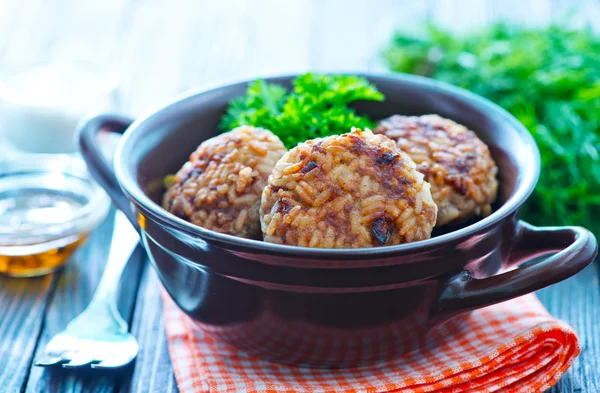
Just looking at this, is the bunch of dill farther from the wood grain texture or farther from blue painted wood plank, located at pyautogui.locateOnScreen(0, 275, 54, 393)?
blue painted wood plank, located at pyautogui.locateOnScreen(0, 275, 54, 393)

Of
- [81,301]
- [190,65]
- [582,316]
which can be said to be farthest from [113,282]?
[190,65]

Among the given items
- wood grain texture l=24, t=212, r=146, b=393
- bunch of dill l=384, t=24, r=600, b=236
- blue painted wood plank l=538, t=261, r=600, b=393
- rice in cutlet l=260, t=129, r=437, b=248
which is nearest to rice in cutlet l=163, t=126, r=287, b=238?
rice in cutlet l=260, t=129, r=437, b=248

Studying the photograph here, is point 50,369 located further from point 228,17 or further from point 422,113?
point 228,17

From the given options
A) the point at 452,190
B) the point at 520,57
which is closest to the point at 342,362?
the point at 452,190

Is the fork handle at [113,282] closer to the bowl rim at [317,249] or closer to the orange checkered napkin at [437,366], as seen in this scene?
the orange checkered napkin at [437,366]

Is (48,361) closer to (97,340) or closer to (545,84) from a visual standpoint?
(97,340)

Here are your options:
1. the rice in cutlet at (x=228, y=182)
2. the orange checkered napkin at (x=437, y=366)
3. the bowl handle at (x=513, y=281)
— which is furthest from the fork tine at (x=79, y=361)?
the bowl handle at (x=513, y=281)
